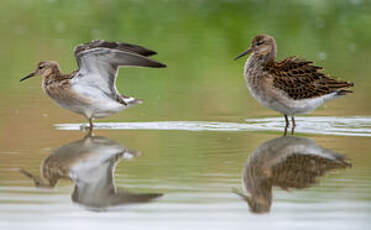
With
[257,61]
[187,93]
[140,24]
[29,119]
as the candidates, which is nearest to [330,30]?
[140,24]

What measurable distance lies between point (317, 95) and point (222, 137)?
1.93m

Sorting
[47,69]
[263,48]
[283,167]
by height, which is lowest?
[283,167]

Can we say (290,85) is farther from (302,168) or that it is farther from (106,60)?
(302,168)

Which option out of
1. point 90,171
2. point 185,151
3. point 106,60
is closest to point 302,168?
point 185,151

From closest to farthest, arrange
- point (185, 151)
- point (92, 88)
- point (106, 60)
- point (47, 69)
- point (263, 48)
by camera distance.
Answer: point (185, 151) → point (106, 60) → point (92, 88) → point (47, 69) → point (263, 48)

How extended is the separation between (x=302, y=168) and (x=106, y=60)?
3420 millimetres

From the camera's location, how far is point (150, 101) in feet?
47.1

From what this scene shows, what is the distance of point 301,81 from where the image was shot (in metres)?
12.5

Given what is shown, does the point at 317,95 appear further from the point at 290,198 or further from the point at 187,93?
the point at 290,198

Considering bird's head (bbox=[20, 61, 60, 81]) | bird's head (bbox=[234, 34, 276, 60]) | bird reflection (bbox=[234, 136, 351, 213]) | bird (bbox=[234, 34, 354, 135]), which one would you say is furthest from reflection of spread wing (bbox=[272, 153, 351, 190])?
bird's head (bbox=[20, 61, 60, 81])

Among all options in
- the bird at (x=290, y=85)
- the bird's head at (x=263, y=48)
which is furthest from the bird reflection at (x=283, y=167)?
the bird's head at (x=263, y=48)

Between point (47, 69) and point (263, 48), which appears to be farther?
point (263, 48)

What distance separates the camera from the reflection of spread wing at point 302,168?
8648mm

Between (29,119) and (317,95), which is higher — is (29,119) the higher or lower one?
the lower one
